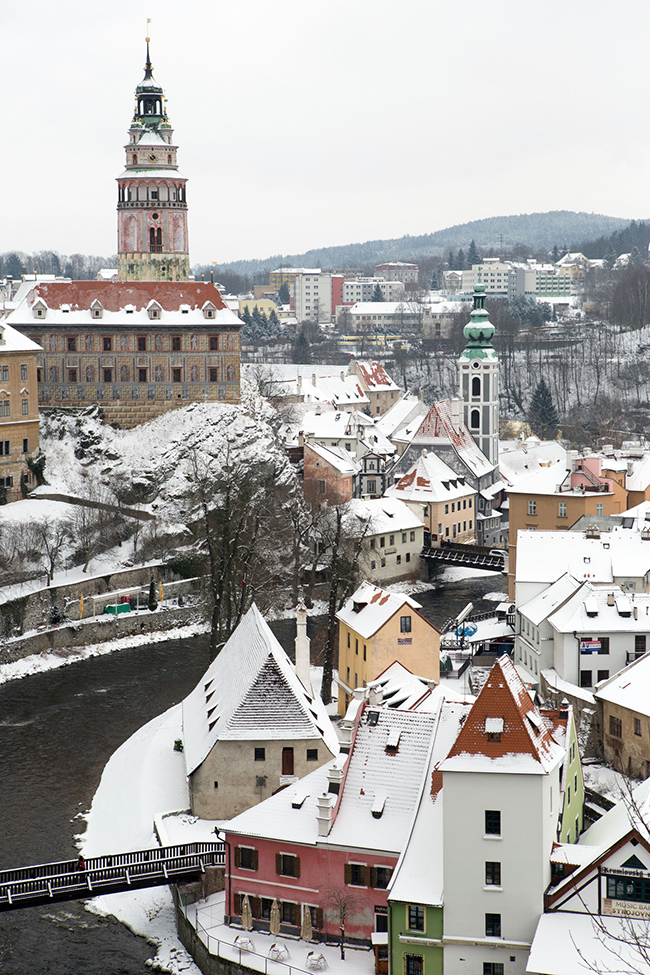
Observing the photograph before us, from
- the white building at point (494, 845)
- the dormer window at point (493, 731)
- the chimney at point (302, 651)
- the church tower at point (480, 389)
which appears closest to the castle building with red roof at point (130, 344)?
the church tower at point (480, 389)

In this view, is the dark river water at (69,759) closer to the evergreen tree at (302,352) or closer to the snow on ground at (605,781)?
the snow on ground at (605,781)

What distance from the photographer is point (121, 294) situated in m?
71.3

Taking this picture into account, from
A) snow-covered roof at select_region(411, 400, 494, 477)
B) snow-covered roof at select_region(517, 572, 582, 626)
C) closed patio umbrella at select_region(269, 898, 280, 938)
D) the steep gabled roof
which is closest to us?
the steep gabled roof

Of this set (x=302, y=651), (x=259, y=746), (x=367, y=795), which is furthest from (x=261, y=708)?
(x=367, y=795)

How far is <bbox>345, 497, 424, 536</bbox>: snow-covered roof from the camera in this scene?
66.6 meters

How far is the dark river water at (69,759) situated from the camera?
2938cm

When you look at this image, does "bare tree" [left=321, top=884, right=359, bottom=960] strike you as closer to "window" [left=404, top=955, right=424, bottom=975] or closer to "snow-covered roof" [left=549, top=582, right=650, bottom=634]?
"window" [left=404, top=955, right=424, bottom=975]

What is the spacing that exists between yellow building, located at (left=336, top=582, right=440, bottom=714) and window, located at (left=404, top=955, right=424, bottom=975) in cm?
1485

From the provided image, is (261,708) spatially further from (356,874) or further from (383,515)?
(383,515)

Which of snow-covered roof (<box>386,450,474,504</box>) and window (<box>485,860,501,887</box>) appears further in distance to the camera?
snow-covered roof (<box>386,450,474,504</box>)

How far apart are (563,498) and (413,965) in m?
33.7

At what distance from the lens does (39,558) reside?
5788 cm

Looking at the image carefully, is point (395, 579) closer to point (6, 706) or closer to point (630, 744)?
point (6, 706)

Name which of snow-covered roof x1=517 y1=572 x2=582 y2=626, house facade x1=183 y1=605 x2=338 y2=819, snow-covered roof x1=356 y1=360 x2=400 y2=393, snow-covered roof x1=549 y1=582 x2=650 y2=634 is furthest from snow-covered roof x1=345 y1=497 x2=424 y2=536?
snow-covered roof x1=356 y1=360 x2=400 y2=393
